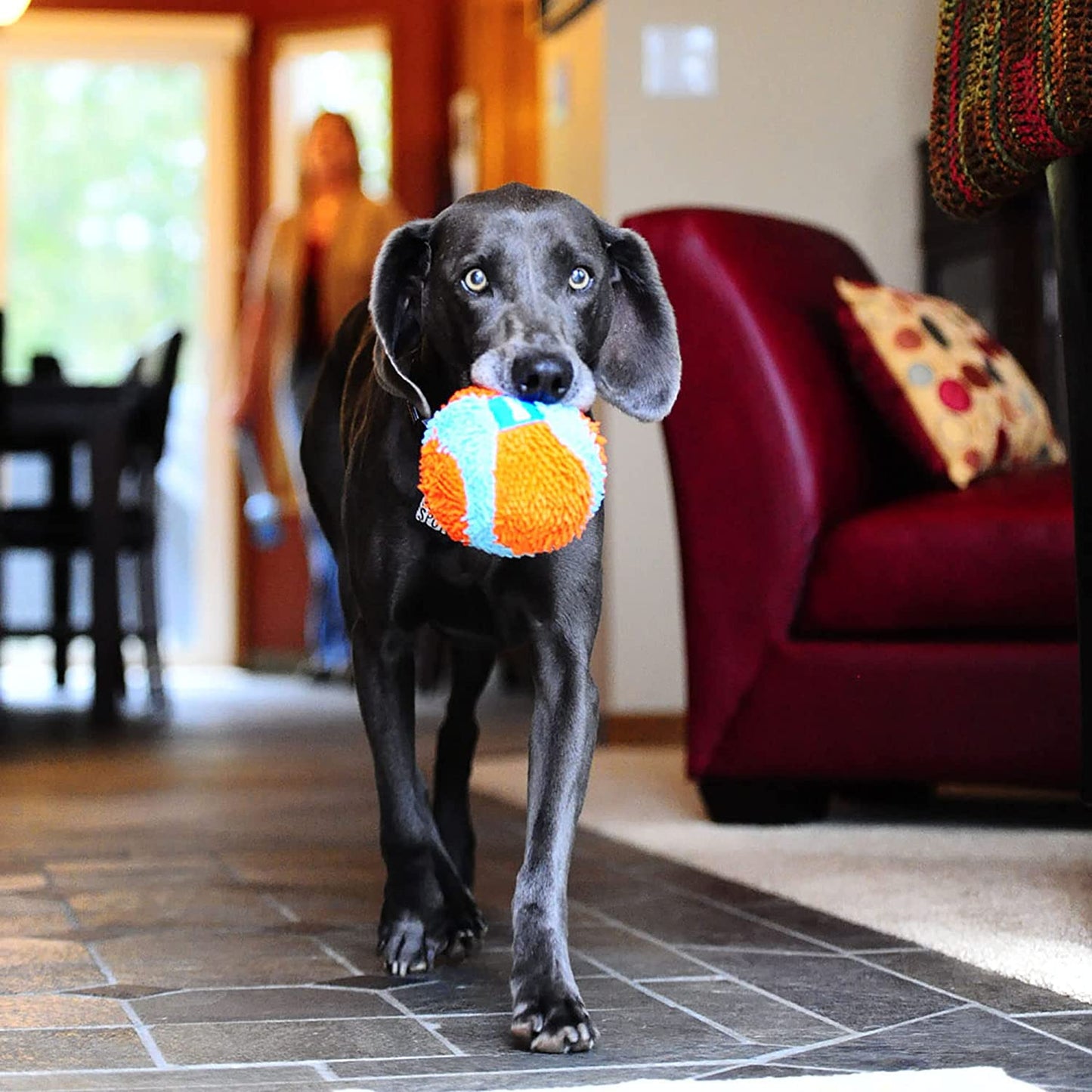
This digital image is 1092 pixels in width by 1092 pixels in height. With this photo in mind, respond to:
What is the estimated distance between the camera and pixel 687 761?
118 inches

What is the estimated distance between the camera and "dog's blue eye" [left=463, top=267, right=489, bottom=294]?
5.80ft

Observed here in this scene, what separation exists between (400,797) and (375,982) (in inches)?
8.2

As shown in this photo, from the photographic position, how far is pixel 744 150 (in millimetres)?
4426

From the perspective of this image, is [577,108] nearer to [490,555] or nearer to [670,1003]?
[490,555]

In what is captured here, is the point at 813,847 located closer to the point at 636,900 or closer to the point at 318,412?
the point at 636,900

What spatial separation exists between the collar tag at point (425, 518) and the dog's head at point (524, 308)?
0.33 feet

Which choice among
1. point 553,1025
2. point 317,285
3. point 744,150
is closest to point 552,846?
point 553,1025

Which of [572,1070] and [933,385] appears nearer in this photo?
[572,1070]

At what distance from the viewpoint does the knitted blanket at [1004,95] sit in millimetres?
1763

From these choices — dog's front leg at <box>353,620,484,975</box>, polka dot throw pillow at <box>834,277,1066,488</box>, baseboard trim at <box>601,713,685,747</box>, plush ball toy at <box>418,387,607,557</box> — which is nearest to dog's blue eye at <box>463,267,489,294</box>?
plush ball toy at <box>418,387,607,557</box>

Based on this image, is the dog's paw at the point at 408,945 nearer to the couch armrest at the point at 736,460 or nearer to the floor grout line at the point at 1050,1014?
the floor grout line at the point at 1050,1014

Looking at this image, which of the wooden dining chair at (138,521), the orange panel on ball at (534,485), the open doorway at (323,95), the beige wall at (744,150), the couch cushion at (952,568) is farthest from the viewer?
the open doorway at (323,95)

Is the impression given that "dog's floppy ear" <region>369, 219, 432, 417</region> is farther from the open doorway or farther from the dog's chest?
the open doorway

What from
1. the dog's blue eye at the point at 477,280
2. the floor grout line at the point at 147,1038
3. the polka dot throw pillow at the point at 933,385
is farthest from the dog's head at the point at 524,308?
the polka dot throw pillow at the point at 933,385
